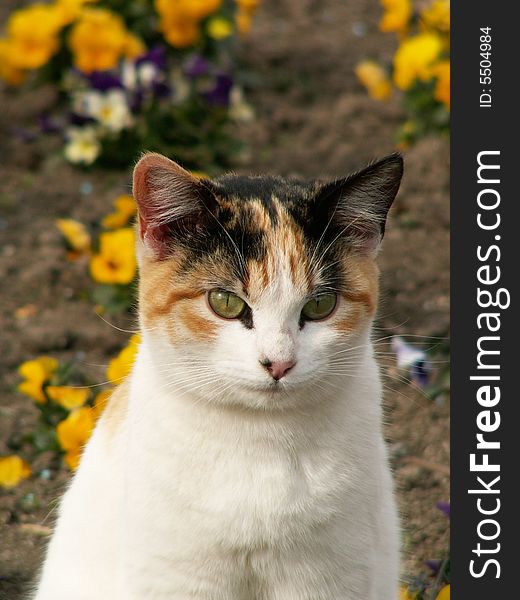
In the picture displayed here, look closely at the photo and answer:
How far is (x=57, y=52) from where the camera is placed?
→ 5.68m

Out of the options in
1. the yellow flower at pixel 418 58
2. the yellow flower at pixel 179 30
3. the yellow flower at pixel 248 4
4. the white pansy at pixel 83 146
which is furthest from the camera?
the yellow flower at pixel 248 4

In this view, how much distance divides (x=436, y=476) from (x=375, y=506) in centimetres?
131

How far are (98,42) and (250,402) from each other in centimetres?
348

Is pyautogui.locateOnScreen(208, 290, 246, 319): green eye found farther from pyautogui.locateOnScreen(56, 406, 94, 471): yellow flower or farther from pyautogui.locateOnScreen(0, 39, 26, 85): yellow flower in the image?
pyautogui.locateOnScreen(0, 39, 26, 85): yellow flower

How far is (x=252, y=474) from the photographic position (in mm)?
2510

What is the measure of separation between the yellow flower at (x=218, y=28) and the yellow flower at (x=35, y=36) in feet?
2.67

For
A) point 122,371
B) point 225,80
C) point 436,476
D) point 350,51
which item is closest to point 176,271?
point 122,371

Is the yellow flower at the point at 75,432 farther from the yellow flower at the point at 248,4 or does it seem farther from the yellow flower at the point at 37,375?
the yellow flower at the point at 248,4

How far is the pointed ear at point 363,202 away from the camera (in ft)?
8.29

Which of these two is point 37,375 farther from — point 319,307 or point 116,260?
point 319,307

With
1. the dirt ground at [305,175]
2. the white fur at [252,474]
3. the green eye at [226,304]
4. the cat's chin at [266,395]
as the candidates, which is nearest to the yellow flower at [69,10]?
the dirt ground at [305,175]

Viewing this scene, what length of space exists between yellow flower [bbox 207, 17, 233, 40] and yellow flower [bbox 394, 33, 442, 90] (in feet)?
3.17

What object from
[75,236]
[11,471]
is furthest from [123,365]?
[75,236]

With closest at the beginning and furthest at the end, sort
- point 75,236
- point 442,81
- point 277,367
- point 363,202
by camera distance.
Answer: point 277,367, point 363,202, point 75,236, point 442,81
